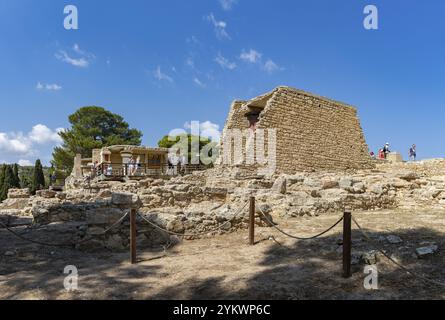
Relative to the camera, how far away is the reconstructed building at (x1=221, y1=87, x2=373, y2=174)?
15203mm

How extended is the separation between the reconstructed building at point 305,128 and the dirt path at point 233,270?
8.19 meters

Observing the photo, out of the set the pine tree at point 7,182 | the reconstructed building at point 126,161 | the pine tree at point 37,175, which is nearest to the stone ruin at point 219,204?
the reconstructed building at point 126,161

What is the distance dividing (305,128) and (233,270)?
1243 cm

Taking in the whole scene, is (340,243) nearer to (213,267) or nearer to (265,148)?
(213,267)

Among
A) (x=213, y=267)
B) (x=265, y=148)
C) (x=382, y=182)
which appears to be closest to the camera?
(x=213, y=267)

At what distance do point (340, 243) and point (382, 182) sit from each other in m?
7.57

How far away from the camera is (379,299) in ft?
12.6

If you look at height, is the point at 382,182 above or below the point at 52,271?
above

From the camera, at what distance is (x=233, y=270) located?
16.8ft

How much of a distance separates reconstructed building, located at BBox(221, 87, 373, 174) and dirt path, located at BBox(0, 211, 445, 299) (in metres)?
8.19

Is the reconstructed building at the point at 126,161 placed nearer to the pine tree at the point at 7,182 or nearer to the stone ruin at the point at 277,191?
the stone ruin at the point at 277,191

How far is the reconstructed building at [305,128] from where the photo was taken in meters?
15.2

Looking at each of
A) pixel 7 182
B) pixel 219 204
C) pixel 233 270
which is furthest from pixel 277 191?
pixel 7 182
